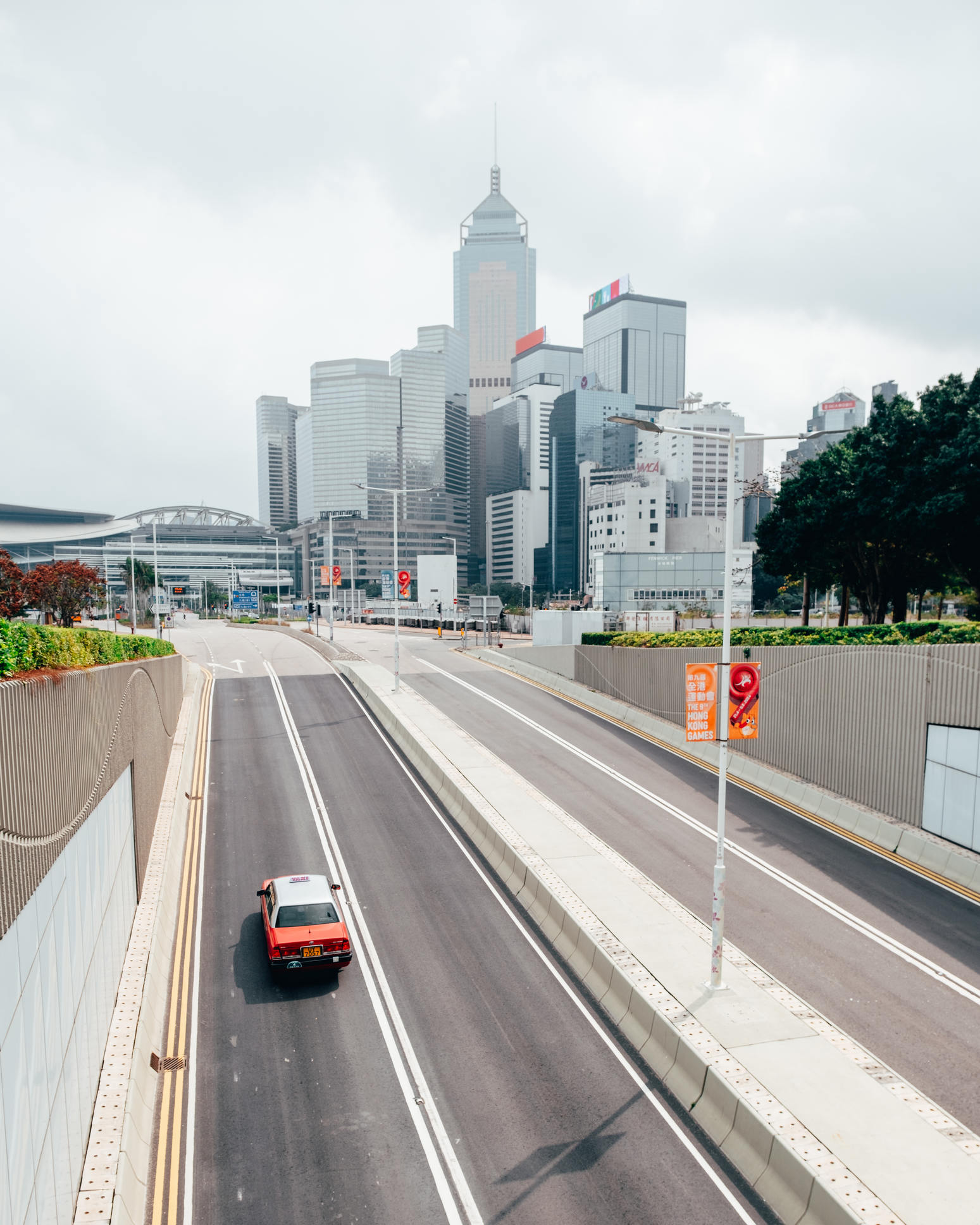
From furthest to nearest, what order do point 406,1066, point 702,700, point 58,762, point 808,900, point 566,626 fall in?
point 566,626 < point 808,900 < point 702,700 < point 406,1066 < point 58,762

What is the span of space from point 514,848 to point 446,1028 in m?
7.37

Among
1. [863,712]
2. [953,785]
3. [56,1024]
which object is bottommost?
[953,785]

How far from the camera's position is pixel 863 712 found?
970 inches

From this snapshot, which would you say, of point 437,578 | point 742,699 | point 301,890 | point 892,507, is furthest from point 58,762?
point 437,578

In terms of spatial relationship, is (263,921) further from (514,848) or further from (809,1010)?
(809,1010)

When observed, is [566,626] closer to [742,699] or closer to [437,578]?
[742,699]

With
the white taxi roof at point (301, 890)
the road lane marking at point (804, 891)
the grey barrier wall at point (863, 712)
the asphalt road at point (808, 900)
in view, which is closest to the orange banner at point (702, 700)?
the asphalt road at point (808, 900)

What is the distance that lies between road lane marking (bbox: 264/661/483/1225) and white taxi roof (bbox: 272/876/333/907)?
1.40 meters

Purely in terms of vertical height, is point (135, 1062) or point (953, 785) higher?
point (953, 785)

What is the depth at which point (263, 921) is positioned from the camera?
16953 millimetres

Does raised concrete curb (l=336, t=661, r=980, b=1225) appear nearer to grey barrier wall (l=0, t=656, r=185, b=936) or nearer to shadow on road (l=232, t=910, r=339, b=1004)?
shadow on road (l=232, t=910, r=339, b=1004)

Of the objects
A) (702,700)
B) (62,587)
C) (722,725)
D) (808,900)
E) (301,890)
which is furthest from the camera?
(62,587)

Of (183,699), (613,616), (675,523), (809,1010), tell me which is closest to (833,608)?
(675,523)

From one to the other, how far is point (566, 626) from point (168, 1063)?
40268 mm
